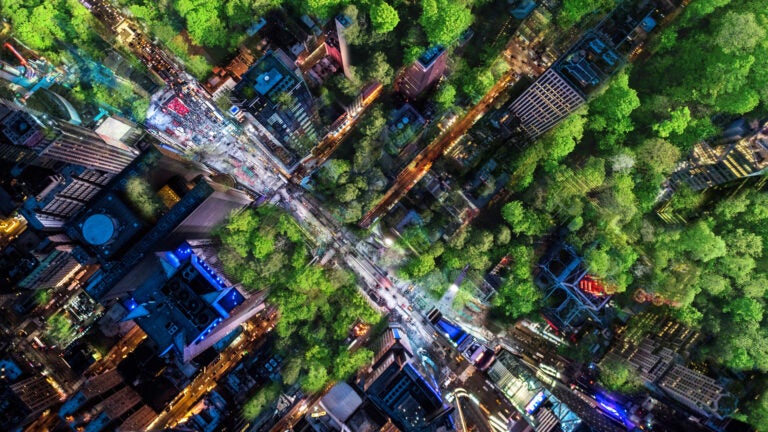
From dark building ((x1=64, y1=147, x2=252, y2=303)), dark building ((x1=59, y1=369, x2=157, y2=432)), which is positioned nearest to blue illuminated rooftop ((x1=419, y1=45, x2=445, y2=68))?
dark building ((x1=64, y1=147, x2=252, y2=303))

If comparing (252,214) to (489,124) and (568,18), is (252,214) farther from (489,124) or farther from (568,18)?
(568,18)

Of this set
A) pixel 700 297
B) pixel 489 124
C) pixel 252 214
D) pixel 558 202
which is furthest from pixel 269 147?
pixel 700 297

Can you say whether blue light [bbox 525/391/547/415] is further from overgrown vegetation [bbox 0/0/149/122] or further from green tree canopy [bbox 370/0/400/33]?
overgrown vegetation [bbox 0/0/149/122]

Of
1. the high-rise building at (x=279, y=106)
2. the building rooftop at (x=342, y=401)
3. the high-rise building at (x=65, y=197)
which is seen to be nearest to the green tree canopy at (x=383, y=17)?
the high-rise building at (x=279, y=106)

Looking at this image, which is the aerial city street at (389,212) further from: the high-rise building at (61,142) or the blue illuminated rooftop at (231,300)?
the blue illuminated rooftop at (231,300)

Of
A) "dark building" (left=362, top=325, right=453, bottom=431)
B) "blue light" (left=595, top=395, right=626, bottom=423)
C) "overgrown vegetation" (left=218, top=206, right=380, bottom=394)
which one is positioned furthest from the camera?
"blue light" (left=595, top=395, right=626, bottom=423)

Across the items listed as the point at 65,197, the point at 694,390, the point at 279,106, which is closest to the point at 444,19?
the point at 279,106

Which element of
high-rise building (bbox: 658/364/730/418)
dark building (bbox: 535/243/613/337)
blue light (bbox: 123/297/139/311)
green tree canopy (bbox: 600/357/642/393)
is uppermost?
blue light (bbox: 123/297/139/311)
